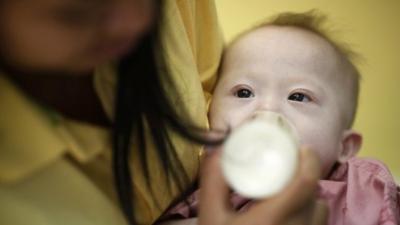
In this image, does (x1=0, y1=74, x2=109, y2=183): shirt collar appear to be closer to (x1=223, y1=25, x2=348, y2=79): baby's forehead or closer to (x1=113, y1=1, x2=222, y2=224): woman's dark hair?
(x1=113, y1=1, x2=222, y2=224): woman's dark hair

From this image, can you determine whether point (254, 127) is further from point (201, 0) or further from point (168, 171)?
point (201, 0)

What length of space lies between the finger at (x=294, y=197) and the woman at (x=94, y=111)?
0.01 m

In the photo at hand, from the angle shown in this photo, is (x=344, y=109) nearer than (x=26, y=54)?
No

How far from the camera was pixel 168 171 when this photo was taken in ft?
1.78

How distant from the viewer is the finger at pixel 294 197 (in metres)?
0.41

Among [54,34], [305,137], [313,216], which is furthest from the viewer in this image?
[305,137]

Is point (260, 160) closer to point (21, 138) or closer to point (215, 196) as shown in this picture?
point (215, 196)

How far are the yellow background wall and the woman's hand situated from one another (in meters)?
0.74

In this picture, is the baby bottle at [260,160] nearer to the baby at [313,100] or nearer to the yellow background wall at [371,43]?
the baby at [313,100]

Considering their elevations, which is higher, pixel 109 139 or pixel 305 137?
pixel 109 139

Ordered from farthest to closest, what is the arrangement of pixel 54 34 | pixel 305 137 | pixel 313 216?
pixel 305 137 < pixel 313 216 < pixel 54 34

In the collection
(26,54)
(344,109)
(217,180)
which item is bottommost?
(344,109)

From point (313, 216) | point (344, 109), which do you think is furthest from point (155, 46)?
point (344, 109)

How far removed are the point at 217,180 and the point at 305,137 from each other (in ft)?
0.86
